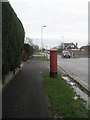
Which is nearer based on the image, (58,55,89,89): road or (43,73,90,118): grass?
(43,73,90,118): grass

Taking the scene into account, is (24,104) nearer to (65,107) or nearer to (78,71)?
(65,107)

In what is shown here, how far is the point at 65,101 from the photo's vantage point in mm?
7082

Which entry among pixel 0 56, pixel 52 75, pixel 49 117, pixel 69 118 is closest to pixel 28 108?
pixel 49 117

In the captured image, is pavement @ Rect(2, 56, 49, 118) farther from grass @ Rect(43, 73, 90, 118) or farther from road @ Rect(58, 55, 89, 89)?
road @ Rect(58, 55, 89, 89)

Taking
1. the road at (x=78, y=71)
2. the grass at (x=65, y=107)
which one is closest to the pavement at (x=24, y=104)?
the grass at (x=65, y=107)

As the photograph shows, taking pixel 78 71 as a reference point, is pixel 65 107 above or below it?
below

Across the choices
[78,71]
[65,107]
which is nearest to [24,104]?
[65,107]

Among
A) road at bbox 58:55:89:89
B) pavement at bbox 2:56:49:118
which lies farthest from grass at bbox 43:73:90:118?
road at bbox 58:55:89:89

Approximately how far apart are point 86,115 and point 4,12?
4.35m

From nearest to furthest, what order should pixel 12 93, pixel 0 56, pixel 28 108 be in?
pixel 28 108 → pixel 0 56 → pixel 12 93

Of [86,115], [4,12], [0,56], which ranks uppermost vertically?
[4,12]

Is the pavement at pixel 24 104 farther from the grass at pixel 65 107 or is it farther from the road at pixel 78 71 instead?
the road at pixel 78 71

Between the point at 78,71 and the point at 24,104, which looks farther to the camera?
the point at 78,71

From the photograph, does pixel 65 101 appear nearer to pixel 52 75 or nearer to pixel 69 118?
pixel 69 118
